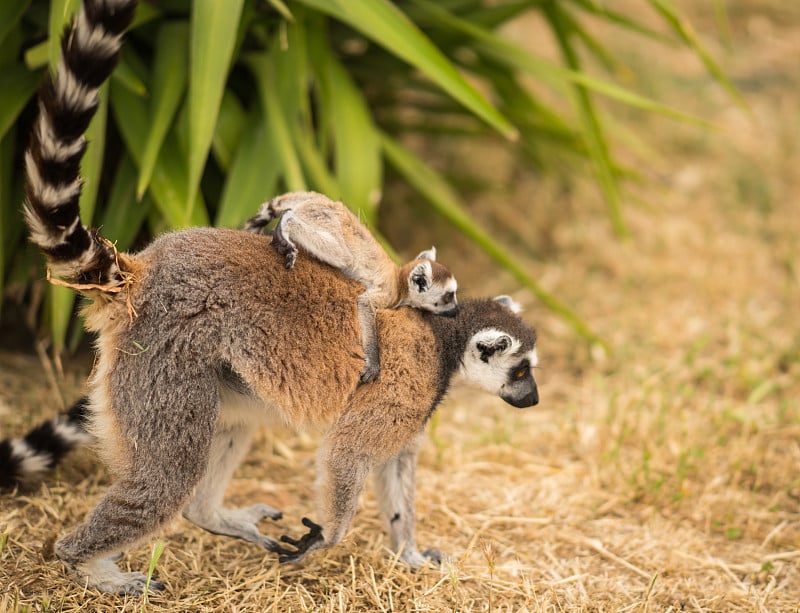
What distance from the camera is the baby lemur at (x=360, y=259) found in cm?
295

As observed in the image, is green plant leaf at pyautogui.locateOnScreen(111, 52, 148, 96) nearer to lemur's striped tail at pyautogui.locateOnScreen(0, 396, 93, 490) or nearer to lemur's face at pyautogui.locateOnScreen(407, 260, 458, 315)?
lemur's striped tail at pyautogui.locateOnScreen(0, 396, 93, 490)

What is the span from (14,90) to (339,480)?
243 cm

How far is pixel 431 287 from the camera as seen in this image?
122 inches

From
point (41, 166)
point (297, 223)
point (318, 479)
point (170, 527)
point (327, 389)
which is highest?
point (297, 223)

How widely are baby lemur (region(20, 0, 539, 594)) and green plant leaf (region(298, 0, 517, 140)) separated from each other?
122 cm

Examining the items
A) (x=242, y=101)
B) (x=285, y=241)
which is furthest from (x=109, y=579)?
(x=242, y=101)

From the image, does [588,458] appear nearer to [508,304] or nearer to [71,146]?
[508,304]

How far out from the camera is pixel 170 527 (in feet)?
9.16

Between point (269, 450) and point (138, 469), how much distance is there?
1537mm

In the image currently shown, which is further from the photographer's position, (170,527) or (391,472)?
(391,472)

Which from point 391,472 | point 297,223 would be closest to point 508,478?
point 391,472

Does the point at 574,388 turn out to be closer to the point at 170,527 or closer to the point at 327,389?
the point at 327,389

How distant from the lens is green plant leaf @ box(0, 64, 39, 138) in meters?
3.73

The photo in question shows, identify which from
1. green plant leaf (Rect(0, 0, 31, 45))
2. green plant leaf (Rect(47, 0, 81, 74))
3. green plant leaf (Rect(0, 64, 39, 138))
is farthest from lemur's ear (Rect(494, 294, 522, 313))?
green plant leaf (Rect(0, 0, 31, 45))
